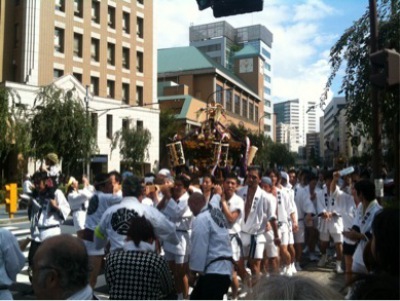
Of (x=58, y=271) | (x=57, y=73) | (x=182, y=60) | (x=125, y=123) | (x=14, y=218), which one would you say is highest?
(x=182, y=60)

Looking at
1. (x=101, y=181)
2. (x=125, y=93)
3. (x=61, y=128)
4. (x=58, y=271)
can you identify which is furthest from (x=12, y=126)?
(x=58, y=271)

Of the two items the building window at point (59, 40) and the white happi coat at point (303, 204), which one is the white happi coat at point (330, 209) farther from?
the building window at point (59, 40)

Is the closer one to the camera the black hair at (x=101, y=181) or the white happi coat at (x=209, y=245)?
the white happi coat at (x=209, y=245)

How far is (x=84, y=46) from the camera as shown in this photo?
27297 mm

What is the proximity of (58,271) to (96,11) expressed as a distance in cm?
2585

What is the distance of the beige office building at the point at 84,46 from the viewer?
26.1 m

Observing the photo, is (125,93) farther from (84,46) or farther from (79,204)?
(79,204)

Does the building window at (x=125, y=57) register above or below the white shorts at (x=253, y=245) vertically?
above

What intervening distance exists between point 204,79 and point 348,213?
42.3 meters

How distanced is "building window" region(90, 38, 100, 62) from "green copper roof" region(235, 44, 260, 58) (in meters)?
64.2

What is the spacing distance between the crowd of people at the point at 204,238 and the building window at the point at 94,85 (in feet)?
79.5

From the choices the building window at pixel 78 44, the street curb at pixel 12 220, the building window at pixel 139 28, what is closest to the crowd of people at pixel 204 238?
the street curb at pixel 12 220

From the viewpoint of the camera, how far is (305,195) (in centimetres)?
988

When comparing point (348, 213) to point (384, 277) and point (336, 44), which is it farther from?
point (384, 277)
